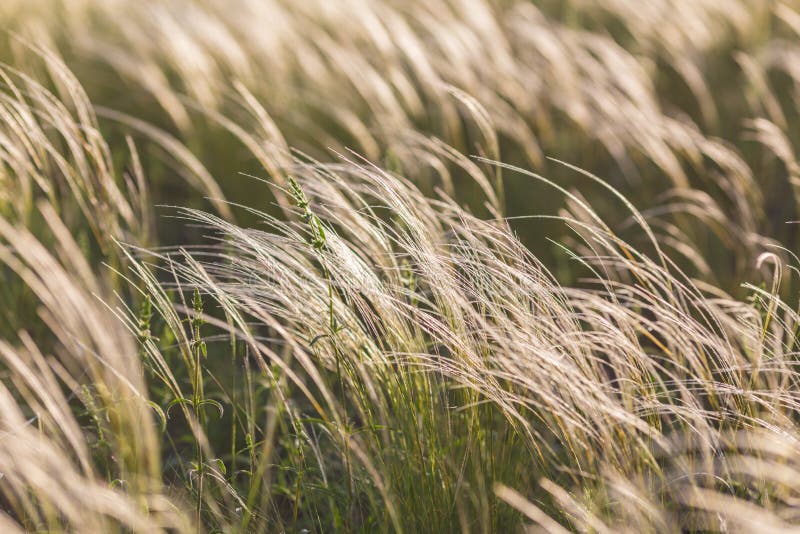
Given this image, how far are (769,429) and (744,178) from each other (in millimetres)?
1494

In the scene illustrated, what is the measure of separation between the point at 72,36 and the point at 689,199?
3020mm

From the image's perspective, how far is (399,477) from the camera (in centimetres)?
146

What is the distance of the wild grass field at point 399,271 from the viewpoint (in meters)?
1.36

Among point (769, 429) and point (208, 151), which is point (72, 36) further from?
point (769, 429)

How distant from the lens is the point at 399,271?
5.89 ft

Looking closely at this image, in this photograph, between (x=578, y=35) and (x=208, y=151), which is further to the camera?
(x=578, y=35)

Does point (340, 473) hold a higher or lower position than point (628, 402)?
lower

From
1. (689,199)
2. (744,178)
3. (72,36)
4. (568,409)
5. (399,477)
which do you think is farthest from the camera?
(72,36)

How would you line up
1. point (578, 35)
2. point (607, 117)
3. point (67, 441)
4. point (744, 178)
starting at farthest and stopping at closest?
point (578, 35) → point (607, 117) → point (744, 178) → point (67, 441)

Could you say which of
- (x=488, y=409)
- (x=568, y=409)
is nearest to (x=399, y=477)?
(x=488, y=409)

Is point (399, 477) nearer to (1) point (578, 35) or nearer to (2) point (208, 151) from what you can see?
(2) point (208, 151)

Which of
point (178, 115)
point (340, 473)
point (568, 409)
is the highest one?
point (178, 115)

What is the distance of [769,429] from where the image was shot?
1390 millimetres

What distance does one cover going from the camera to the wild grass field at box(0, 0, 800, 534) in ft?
4.47
